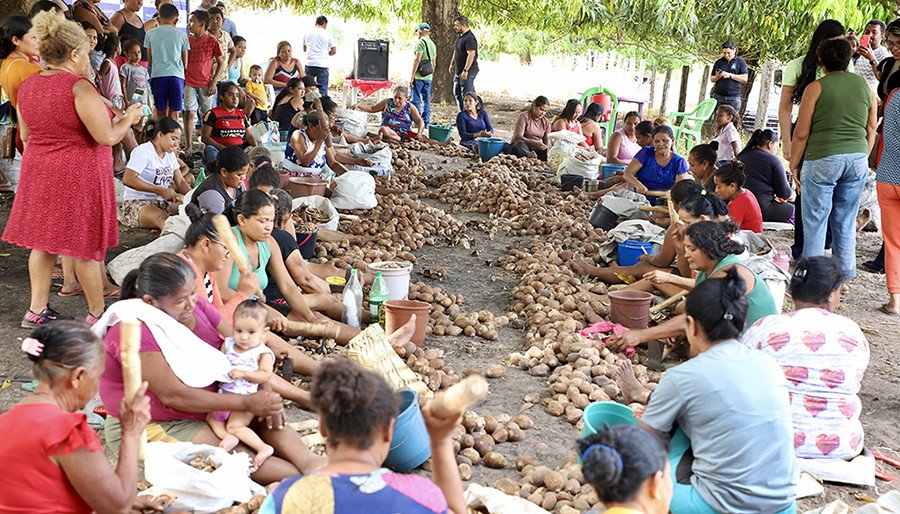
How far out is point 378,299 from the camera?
4.46 m

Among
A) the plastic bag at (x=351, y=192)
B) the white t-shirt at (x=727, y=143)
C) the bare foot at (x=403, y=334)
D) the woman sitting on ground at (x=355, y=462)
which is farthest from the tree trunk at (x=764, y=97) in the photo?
the woman sitting on ground at (x=355, y=462)

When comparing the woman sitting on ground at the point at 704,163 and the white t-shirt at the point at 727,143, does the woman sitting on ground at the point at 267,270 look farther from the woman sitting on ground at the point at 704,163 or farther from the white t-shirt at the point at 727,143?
the white t-shirt at the point at 727,143

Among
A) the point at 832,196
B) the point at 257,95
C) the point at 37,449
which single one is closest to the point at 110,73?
the point at 257,95

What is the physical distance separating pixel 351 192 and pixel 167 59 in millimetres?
2629

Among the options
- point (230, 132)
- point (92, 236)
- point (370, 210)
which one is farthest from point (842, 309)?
point (230, 132)

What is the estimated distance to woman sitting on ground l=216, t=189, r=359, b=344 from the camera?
3.83 metres

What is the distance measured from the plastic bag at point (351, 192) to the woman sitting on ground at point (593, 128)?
12.9 ft

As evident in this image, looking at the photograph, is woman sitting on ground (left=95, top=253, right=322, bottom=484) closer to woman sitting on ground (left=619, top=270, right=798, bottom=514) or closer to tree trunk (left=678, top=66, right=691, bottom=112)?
woman sitting on ground (left=619, top=270, right=798, bottom=514)

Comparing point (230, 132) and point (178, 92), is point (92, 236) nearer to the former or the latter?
point (230, 132)

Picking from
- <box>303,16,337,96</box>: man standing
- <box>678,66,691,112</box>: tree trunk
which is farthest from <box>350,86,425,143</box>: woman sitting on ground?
<box>678,66,691,112</box>: tree trunk

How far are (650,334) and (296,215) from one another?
281 centimetres

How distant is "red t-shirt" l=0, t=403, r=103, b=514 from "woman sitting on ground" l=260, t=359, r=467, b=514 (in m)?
0.57

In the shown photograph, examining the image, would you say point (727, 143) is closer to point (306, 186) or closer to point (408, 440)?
point (306, 186)

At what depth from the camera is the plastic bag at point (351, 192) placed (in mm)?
6848
